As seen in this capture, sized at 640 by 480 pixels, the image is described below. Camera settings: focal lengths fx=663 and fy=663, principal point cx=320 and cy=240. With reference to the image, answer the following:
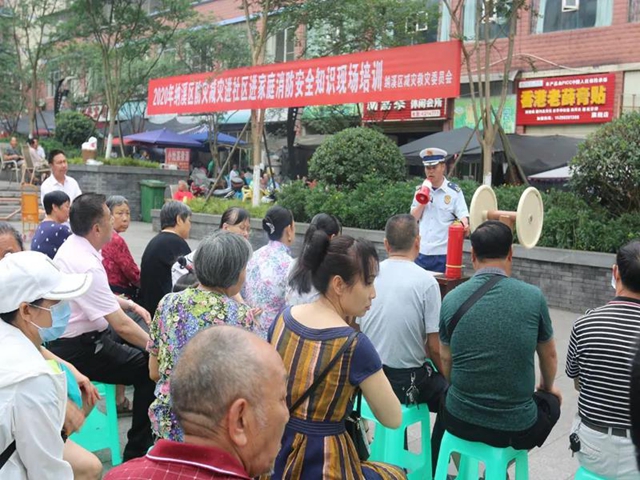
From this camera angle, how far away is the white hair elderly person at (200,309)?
280 centimetres

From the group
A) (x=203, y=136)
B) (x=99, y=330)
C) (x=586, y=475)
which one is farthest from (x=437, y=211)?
(x=203, y=136)

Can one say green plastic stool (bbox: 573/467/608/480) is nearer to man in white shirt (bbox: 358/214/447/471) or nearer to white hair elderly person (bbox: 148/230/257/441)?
man in white shirt (bbox: 358/214/447/471)

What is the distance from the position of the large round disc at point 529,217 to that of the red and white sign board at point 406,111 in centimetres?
1448

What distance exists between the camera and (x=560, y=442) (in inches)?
172

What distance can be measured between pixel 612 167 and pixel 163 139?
17.4 metres

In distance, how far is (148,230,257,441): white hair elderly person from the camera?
9.18ft

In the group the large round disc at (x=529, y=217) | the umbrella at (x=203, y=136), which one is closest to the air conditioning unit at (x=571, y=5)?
the umbrella at (x=203, y=136)

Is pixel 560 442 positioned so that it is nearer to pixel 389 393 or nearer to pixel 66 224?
pixel 389 393

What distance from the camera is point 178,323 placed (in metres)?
2.81

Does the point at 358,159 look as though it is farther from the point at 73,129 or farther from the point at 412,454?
the point at 73,129

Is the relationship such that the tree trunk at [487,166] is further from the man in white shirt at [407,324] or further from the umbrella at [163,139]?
the umbrella at [163,139]

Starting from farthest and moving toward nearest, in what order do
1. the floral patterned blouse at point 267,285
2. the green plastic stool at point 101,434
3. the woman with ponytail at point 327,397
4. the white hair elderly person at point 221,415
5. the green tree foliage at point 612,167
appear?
the green tree foliage at point 612,167, the floral patterned blouse at point 267,285, the green plastic stool at point 101,434, the woman with ponytail at point 327,397, the white hair elderly person at point 221,415

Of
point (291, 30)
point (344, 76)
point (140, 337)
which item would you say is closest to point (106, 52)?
point (291, 30)

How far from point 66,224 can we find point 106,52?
1273 centimetres
